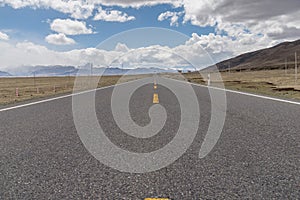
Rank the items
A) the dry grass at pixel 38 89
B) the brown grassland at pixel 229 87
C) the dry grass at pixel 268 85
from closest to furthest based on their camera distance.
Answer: the dry grass at pixel 268 85 < the brown grassland at pixel 229 87 < the dry grass at pixel 38 89

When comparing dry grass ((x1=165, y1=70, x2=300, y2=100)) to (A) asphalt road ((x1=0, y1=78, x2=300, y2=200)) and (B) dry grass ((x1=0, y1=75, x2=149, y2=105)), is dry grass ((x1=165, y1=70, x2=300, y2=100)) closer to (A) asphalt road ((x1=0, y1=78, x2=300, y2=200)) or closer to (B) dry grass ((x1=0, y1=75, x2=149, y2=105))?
(A) asphalt road ((x1=0, y1=78, x2=300, y2=200))

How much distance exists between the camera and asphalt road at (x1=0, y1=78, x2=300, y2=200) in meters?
2.61

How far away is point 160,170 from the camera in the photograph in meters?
3.22

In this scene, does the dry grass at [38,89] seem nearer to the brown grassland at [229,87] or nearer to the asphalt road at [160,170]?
the brown grassland at [229,87]

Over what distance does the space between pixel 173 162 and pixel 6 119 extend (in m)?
5.09

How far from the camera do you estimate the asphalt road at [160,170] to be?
103 inches

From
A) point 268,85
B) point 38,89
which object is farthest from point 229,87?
point 38,89

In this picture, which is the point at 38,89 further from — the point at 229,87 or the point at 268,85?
the point at 268,85

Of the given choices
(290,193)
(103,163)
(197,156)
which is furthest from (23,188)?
(290,193)

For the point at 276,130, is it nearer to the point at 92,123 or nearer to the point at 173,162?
the point at 173,162

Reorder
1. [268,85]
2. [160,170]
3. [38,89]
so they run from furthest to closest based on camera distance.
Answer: [38,89] → [268,85] → [160,170]

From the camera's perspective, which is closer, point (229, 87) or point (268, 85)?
point (229, 87)

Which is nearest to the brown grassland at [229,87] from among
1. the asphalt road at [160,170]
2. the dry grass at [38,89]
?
the dry grass at [38,89]

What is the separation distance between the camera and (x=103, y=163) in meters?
3.47
